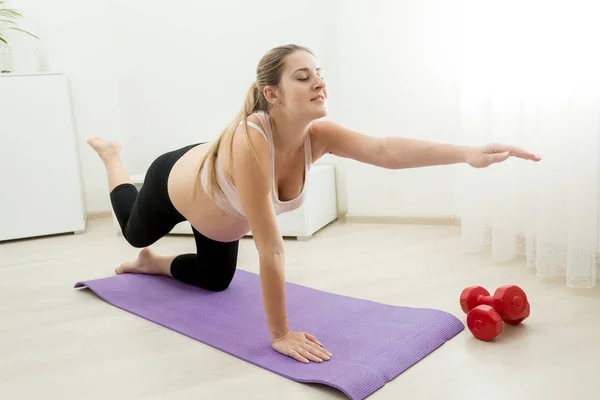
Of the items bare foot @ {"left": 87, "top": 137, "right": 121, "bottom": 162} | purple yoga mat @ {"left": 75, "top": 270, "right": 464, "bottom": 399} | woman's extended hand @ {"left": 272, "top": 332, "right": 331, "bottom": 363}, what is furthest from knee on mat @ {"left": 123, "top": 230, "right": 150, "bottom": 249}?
Result: woman's extended hand @ {"left": 272, "top": 332, "right": 331, "bottom": 363}

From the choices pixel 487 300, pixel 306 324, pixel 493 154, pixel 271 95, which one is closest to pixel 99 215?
pixel 306 324

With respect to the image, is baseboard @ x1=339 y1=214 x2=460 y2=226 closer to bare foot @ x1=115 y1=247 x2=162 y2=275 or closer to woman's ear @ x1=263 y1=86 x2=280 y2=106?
Answer: bare foot @ x1=115 y1=247 x2=162 y2=275

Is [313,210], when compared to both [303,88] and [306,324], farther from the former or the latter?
[303,88]

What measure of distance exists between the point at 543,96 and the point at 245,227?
1131mm

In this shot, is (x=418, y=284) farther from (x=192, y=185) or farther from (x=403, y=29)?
(x=403, y=29)

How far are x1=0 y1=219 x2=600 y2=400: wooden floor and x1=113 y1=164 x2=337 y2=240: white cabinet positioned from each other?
4.4 inches

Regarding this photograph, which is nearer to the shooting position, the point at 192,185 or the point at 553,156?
the point at 192,185

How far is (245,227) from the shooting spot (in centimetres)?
195

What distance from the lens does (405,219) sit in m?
3.10

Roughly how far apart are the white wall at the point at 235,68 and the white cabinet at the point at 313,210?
0.35 feet

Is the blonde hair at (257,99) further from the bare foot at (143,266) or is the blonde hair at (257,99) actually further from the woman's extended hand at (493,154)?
the bare foot at (143,266)

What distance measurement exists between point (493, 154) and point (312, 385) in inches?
28.1

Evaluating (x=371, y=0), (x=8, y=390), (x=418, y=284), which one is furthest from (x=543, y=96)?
(x=8, y=390)

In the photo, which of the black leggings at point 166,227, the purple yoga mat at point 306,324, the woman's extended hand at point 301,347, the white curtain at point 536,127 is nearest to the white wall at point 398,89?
the white curtain at point 536,127
